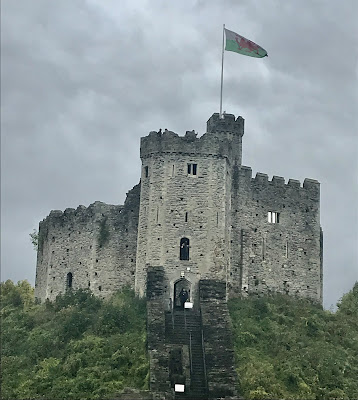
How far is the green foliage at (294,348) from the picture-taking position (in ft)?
155

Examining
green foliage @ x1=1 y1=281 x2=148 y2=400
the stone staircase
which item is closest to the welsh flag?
green foliage @ x1=1 y1=281 x2=148 y2=400

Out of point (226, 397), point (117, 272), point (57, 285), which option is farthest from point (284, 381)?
point (57, 285)

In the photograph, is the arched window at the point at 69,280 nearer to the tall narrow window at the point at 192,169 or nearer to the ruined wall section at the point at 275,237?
the ruined wall section at the point at 275,237

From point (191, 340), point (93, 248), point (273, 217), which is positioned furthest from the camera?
point (273, 217)

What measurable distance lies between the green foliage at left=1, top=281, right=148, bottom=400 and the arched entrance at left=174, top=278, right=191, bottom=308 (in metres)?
1.99

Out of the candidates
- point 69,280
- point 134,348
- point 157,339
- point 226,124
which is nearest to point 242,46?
point 226,124

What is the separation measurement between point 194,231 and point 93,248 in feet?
24.7

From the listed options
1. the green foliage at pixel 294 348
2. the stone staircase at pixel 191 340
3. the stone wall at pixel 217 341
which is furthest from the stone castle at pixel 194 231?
the green foliage at pixel 294 348

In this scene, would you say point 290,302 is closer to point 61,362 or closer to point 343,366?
point 343,366

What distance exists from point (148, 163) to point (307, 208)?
1162cm

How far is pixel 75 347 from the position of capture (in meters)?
51.1

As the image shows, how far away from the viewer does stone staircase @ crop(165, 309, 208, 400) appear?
46.8m

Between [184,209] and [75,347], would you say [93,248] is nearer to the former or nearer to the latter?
[184,209]

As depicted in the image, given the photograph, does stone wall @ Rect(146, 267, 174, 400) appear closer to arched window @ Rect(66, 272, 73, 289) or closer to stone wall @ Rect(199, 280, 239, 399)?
stone wall @ Rect(199, 280, 239, 399)
